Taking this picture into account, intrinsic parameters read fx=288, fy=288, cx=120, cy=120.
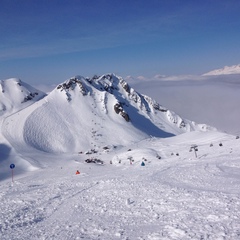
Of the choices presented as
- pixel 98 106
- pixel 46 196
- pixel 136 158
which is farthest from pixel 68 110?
pixel 46 196

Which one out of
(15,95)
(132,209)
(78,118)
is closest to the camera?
(132,209)

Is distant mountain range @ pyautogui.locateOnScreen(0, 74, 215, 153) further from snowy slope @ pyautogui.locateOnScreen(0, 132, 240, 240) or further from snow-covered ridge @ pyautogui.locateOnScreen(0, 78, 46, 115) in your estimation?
snowy slope @ pyautogui.locateOnScreen(0, 132, 240, 240)

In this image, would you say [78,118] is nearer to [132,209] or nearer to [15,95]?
[15,95]

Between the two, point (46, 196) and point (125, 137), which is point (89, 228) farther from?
point (125, 137)

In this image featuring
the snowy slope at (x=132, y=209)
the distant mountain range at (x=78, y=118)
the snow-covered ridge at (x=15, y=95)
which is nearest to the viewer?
the snowy slope at (x=132, y=209)

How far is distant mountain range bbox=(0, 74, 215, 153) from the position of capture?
63250 millimetres

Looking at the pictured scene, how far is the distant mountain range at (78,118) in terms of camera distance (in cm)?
6325

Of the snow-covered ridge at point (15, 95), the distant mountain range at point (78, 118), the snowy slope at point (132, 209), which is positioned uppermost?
the snow-covered ridge at point (15, 95)

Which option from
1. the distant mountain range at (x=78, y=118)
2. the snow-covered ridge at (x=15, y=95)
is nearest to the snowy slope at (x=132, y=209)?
the distant mountain range at (x=78, y=118)

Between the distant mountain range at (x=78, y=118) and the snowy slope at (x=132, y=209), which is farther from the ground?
the distant mountain range at (x=78, y=118)

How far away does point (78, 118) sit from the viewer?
76750 millimetres

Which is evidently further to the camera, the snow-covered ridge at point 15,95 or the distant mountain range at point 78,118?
the snow-covered ridge at point 15,95

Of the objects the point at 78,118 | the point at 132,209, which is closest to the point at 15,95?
the point at 78,118

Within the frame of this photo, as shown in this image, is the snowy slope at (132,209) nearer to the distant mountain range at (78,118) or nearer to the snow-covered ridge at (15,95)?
the distant mountain range at (78,118)
